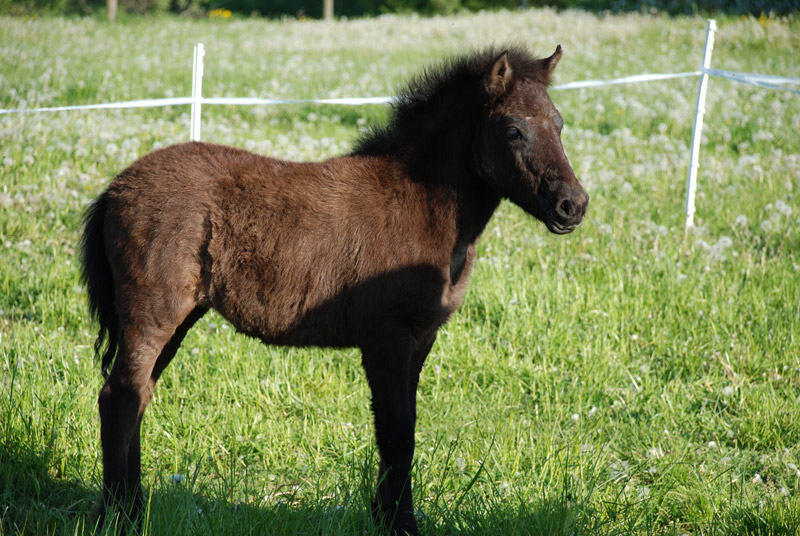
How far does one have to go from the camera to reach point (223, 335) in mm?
5082

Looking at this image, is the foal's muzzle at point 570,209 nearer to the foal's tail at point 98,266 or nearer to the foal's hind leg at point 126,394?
the foal's hind leg at point 126,394

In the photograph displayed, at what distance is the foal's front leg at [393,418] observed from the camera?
10.3 ft

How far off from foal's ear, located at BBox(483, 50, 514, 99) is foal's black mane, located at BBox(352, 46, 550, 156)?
0.14 ft

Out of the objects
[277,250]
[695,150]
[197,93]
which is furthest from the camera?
[695,150]

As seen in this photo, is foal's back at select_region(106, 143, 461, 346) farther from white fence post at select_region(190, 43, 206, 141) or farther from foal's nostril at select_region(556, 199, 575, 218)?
white fence post at select_region(190, 43, 206, 141)

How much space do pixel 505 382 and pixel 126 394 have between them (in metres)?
2.37

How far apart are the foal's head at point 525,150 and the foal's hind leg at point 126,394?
1509mm

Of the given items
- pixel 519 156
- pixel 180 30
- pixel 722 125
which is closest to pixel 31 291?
pixel 519 156

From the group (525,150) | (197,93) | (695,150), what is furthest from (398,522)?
(695,150)

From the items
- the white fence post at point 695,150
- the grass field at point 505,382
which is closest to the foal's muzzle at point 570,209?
the grass field at point 505,382

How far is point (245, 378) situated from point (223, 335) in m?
0.62

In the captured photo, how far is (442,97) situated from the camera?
3.50 meters

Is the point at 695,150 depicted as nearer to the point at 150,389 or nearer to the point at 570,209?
the point at 570,209

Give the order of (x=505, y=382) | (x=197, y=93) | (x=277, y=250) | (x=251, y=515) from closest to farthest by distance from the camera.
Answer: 1. (x=251, y=515)
2. (x=277, y=250)
3. (x=505, y=382)
4. (x=197, y=93)
